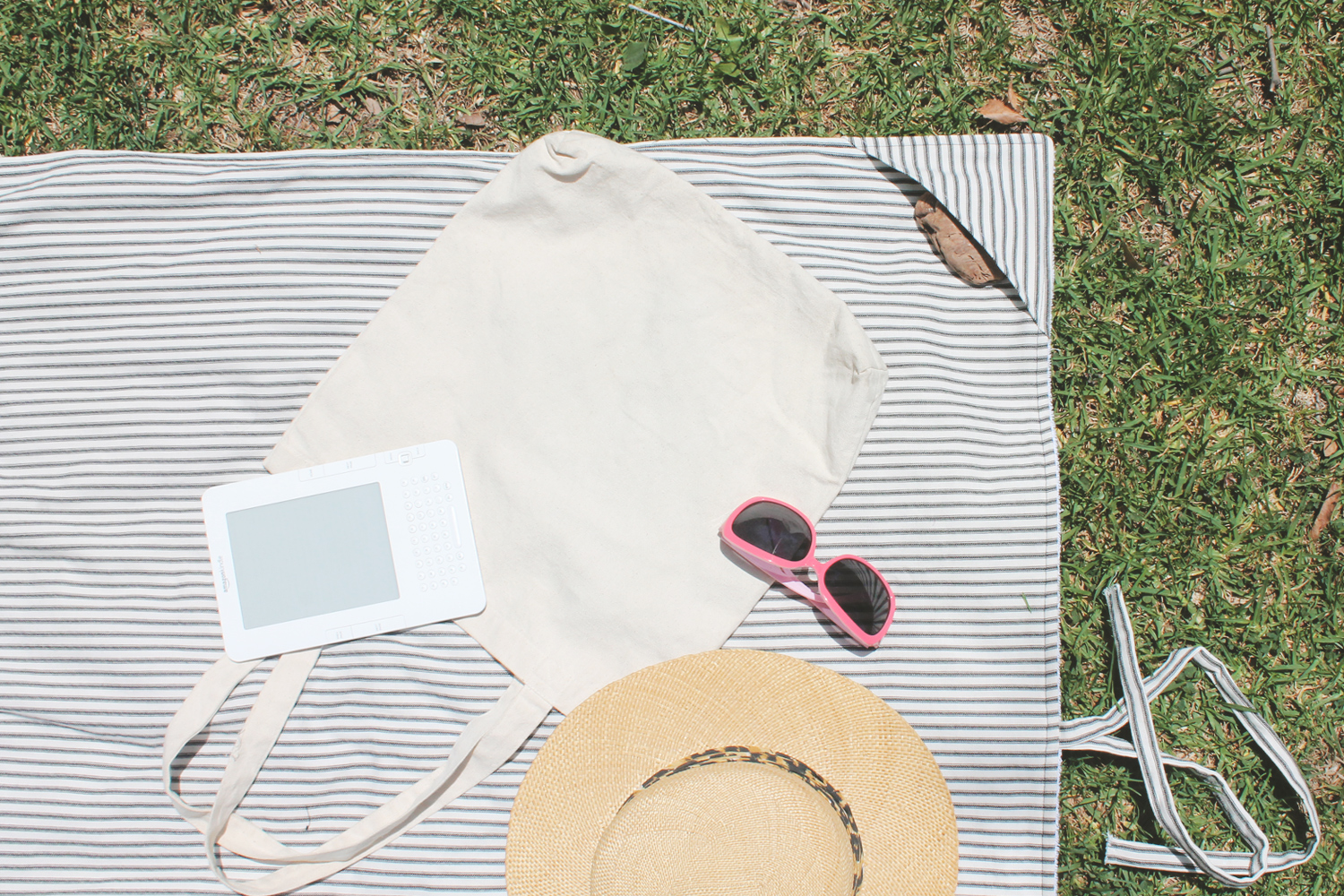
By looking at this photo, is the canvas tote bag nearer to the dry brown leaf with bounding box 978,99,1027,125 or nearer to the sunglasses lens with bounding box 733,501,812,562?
the sunglasses lens with bounding box 733,501,812,562

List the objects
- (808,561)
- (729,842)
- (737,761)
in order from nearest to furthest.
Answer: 1. (729,842)
2. (737,761)
3. (808,561)

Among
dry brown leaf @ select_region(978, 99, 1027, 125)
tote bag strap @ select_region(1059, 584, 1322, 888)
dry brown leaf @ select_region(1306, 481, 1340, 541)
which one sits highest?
dry brown leaf @ select_region(978, 99, 1027, 125)

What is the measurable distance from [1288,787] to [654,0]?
2.45 metres

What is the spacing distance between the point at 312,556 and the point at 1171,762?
193cm

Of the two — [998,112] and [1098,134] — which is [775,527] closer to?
[998,112]

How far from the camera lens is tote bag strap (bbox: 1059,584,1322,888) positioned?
68.1 inches

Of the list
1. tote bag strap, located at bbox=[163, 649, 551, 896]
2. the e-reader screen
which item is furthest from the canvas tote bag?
the e-reader screen

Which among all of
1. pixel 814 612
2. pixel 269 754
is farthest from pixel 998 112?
pixel 269 754

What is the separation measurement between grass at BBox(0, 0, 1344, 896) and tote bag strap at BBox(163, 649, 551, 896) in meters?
1.28

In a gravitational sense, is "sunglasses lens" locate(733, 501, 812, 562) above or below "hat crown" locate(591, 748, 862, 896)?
above

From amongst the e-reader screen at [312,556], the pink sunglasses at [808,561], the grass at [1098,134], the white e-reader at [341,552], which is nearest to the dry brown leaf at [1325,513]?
the grass at [1098,134]

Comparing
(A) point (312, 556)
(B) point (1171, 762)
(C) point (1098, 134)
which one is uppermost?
(C) point (1098, 134)

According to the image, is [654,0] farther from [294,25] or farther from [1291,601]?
[1291,601]

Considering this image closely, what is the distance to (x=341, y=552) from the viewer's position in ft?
5.44
